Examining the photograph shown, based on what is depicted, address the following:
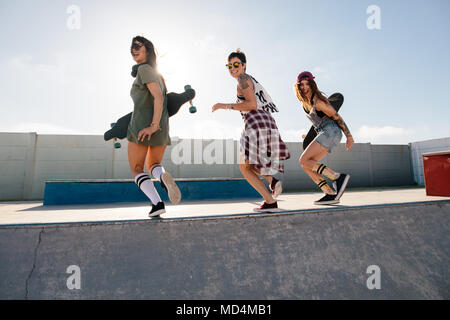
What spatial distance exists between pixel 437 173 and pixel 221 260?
485 cm

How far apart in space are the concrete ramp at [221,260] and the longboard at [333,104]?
4.23ft

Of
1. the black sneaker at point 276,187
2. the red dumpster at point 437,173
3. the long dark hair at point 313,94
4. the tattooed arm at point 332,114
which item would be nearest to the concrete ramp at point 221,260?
the black sneaker at point 276,187

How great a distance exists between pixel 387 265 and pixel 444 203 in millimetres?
1426

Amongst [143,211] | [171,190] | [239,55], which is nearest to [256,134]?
[239,55]

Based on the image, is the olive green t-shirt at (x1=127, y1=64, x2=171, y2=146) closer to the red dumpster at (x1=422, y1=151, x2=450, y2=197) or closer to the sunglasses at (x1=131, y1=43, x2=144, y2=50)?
the sunglasses at (x1=131, y1=43, x2=144, y2=50)

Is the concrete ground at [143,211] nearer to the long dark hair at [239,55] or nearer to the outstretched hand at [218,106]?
the outstretched hand at [218,106]

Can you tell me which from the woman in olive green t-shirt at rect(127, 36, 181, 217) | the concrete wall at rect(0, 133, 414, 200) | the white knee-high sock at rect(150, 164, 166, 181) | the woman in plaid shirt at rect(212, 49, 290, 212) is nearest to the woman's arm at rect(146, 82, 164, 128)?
the woman in olive green t-shirt at rect(127, 36, 181, 217)

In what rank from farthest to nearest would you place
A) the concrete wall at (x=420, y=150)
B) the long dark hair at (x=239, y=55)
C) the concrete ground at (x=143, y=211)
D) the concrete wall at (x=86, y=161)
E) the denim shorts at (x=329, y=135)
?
1. the concrete wall at (x=420, y=150)
2. the concrete wall at (x=86, y=161)
3. the denim shorts at (x=329, y=135)
4. the long dark hair at (x=239, y=55)
5. the concrete ground at (x=143, y=211)

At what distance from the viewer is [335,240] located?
1.96m

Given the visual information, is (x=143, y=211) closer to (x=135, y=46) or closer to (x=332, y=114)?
(x=135, y=46)

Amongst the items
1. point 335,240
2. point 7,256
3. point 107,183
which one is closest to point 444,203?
point 335,240

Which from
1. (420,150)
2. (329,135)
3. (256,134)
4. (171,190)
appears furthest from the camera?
(420,150)

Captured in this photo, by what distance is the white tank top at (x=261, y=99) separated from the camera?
2441 mm

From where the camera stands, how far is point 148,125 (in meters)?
2.13
